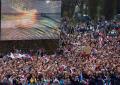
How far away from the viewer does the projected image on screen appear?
11.9 m

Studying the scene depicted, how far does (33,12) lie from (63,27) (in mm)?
1072

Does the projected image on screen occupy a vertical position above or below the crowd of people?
above

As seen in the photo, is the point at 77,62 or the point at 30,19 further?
the point at 77,62

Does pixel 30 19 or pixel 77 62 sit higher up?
pixel 30 19

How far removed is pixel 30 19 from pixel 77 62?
1.88m

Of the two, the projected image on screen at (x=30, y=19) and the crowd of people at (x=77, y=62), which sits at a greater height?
the projected image on screen at (x=30, y=19)

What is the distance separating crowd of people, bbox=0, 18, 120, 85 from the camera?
11.7 metres

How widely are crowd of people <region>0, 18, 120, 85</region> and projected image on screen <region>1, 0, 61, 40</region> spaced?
44cm

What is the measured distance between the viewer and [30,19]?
40.1 ft

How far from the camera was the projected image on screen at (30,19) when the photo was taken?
11898mm

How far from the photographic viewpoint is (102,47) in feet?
43.1

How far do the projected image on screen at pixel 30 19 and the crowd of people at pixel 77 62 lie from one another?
437 millimetres

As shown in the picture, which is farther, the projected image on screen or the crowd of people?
the projected image on screen

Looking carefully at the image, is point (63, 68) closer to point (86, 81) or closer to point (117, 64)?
point (86, 81)
